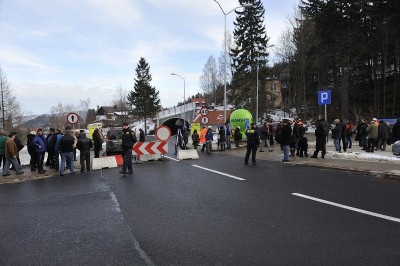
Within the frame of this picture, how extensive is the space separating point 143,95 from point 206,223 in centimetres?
7794

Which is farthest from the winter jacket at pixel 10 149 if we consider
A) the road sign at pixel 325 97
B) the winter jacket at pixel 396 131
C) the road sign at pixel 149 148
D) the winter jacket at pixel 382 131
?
the winter jacket at pixel 396 131

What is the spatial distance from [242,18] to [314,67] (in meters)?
12.9

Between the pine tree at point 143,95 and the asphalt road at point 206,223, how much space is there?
2827 inches

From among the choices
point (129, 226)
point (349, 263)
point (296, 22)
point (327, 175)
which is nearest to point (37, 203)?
point (129, 226)

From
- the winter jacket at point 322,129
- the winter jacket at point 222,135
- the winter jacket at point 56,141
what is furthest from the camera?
the winter jacket at point 222,135

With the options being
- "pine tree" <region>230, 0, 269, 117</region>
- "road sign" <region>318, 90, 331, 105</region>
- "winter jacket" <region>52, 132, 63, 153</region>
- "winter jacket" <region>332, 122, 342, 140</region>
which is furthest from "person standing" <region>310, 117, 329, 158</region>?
"pine tree" <region>230, 0, 269, 117</region>

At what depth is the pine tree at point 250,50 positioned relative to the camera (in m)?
52.2

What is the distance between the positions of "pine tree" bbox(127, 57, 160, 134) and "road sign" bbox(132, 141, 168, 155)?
64.2 meters

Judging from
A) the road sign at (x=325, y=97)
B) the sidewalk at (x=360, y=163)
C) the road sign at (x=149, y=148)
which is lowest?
the sidewalk at (x=360, y=163)

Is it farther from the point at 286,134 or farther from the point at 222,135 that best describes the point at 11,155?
the point at 222,135

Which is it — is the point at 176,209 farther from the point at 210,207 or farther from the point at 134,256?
the point at 134,256

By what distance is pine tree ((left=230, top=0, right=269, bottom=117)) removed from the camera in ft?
171

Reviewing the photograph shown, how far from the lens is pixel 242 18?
52344mm

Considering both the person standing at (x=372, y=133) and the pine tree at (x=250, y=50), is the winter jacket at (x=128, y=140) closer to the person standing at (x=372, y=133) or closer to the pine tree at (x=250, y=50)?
the person standing at (x=372, y=133)
